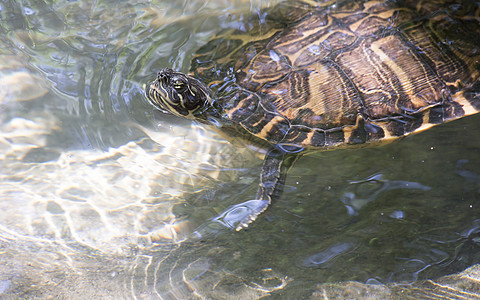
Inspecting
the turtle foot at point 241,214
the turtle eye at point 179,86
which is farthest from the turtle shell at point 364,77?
the turtle foot at point 241,214

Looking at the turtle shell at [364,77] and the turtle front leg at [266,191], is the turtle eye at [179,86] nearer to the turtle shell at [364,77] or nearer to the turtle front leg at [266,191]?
the turtle shell at [364,77]

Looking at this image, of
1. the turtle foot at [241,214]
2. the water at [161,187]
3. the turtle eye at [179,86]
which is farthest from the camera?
the turtle eye at [179,86]

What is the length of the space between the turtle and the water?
35cm

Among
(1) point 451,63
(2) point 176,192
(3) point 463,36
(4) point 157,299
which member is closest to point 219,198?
(2) point 176,192

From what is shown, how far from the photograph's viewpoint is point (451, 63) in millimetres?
3193

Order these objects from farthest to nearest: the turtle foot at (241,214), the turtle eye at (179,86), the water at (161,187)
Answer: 1. the turtle eye at (179,86)
2. the turtle foot at (241,214)
3. the water at (161,187)

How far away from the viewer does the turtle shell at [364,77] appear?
310 cm

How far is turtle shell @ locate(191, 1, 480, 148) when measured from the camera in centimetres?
310

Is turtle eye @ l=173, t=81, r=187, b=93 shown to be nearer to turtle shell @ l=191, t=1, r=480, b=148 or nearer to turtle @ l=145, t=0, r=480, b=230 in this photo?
turtle @ l=145, t=0, r=480, b=230

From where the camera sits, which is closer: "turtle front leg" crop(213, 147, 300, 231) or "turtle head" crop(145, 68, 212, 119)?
"turtle front leg" crop(213, 147, 300, 231)

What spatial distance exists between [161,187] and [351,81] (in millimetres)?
1983

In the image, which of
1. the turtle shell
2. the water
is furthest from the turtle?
the water

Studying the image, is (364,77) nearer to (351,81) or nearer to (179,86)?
(351,81)

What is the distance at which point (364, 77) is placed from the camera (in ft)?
10.2
